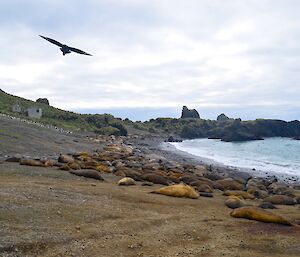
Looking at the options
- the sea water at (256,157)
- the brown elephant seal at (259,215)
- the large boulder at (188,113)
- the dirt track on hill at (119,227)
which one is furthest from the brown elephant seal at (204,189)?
the large boulder at (188,113)

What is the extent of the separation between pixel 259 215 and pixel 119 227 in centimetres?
331

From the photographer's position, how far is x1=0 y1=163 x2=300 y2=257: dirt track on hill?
19.5 ft

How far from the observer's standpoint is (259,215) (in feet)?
28.4

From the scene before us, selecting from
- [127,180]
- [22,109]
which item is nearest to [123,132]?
[22,109]

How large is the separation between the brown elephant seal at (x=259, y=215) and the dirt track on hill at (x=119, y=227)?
226 mm

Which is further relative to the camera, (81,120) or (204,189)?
(81,120)

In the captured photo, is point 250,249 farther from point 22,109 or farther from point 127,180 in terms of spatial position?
point 22,109

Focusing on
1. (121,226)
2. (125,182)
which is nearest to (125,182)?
(125,182)

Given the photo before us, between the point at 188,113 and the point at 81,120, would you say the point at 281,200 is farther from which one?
the point at 188,113

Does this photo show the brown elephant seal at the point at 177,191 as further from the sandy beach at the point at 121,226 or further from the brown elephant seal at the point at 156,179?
the brown elephant seal at the point at 156,179

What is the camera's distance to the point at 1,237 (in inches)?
226

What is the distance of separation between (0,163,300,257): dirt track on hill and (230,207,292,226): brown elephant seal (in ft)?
0.74

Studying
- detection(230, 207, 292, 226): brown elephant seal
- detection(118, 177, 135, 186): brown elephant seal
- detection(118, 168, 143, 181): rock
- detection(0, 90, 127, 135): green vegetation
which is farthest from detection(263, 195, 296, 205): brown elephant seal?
detection(0, 90, 127, 135): green vegetation

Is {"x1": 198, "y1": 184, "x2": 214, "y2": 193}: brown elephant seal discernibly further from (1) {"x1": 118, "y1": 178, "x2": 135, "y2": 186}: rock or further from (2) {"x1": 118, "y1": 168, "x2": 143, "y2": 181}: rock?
(1) {"x1": 118, "y1": 178, "x2": 135, "y2": 186}: rock
